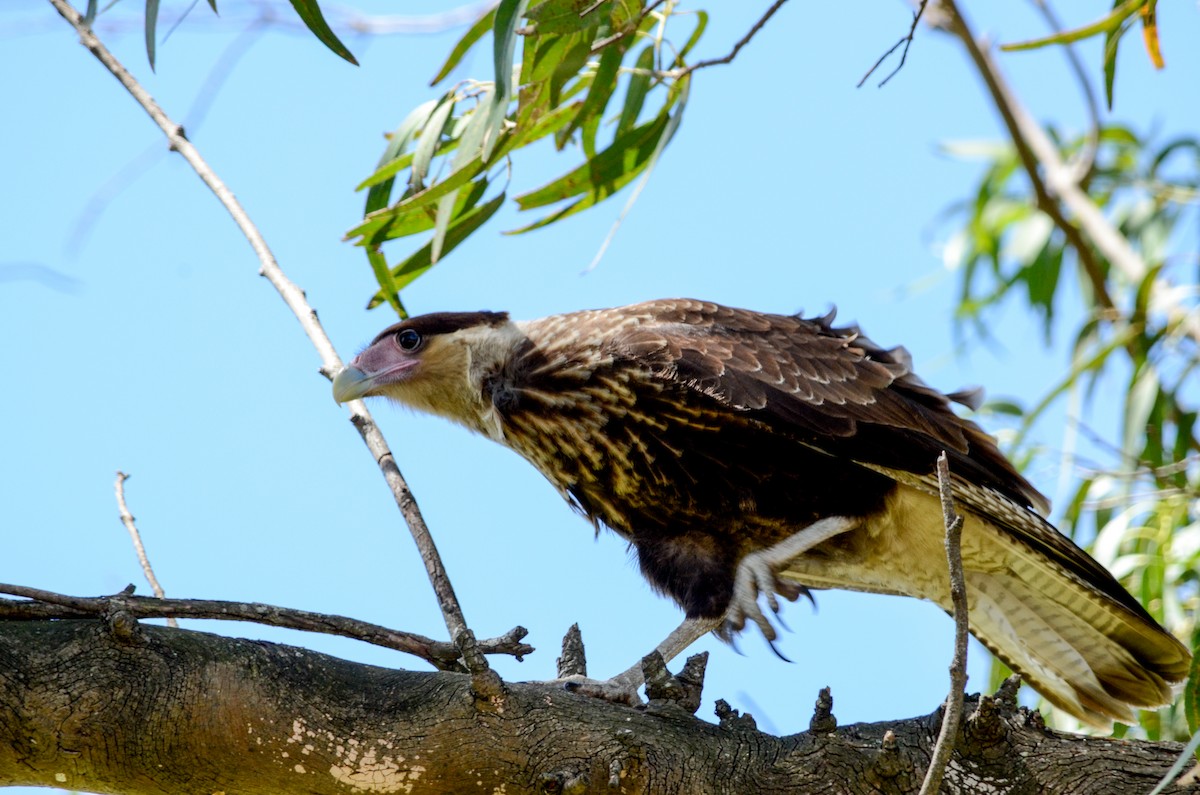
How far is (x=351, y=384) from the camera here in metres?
3.68

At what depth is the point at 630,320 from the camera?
363 centimetres

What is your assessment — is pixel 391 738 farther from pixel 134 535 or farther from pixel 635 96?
pixel 635 96

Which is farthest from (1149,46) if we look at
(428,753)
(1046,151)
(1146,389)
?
(1046,151)

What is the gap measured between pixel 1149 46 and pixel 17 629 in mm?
2573

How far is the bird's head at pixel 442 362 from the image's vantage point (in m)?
3.80

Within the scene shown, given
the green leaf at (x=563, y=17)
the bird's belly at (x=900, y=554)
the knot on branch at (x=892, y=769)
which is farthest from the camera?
the bird's belly at (x=900, y=554)

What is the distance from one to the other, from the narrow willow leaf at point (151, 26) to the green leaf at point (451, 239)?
3.60 feet

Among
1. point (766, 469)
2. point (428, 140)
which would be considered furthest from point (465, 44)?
point (766, 469)

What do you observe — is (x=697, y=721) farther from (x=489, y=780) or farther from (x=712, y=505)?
(x=712, y=505)

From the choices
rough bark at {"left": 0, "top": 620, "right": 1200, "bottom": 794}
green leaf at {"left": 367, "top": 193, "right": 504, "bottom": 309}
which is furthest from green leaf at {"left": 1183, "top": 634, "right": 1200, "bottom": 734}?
green leaf at {"left": 367, "top": 193, "right": 504, "bottom": 309}

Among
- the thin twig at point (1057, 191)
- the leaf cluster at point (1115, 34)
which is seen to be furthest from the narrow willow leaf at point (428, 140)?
the thin twig at point (1057, 191)

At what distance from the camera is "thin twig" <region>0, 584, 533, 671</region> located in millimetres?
2127

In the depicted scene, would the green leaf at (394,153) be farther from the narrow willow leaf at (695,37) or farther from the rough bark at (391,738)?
the rough bark at (391,738)

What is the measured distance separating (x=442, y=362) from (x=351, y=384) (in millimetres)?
302
